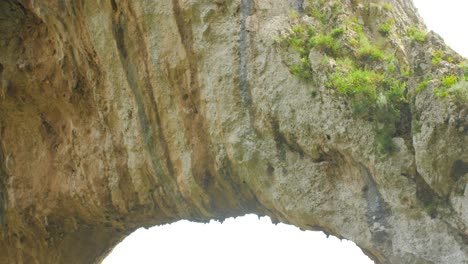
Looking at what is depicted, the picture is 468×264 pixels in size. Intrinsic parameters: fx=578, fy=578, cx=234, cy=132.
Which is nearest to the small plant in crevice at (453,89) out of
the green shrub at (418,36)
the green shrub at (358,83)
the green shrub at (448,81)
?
the green shrub at (448,81)

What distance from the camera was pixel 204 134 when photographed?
7.71m

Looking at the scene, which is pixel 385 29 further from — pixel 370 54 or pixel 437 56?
pixel 437 56

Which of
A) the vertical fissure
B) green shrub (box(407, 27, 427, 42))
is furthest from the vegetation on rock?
the vertical fissure

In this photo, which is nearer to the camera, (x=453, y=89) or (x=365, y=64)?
(x=453, y=89)

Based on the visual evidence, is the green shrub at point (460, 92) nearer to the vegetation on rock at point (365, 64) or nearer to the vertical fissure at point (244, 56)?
the vegetation on rock at point (365, 64)

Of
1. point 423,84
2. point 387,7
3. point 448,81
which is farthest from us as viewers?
point 387,7

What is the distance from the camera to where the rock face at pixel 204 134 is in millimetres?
5711

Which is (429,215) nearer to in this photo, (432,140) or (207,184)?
(432,140)

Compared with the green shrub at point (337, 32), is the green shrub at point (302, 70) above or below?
below

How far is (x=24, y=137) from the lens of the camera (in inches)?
407

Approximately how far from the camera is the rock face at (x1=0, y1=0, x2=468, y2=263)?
18.7 feet

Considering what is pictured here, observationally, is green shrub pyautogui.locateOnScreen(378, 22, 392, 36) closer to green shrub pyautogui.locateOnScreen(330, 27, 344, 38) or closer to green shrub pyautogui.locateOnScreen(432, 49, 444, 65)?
green shrub pyautogui.locateOnScreen(330, 27, 344, 38)

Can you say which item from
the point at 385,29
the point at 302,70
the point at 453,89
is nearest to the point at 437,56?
the point at 453,89

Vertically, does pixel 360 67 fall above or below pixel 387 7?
below
